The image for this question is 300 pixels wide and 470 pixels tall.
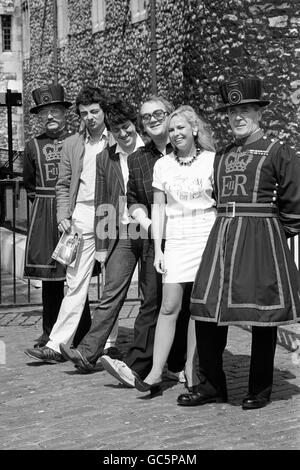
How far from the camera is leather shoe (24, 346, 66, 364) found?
6.33 meters

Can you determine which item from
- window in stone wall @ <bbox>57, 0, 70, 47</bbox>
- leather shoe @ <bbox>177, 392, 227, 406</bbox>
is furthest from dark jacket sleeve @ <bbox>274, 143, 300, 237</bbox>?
window in stone wall @ <bbox>57, 0, 70, 47</bbox>

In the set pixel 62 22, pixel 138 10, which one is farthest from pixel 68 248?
pixel 62 22

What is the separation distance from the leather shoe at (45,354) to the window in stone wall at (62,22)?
21401 millimetres

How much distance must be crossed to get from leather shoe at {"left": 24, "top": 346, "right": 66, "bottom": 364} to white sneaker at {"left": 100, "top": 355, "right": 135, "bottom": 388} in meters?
0.91

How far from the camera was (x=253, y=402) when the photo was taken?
5.09 meters

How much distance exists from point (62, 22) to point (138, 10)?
7.54 m

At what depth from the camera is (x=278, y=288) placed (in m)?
4.96

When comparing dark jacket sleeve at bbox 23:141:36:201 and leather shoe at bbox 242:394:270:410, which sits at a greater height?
dark jacket sleeve at bbox 23:141:36:201

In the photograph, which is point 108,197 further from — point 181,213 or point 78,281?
point 181,213

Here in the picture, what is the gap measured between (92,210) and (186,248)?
1211mm

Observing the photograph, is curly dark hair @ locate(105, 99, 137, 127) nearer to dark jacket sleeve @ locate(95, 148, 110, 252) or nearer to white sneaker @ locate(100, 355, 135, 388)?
dark jacket sleeve @ locate(95, 148, 110, 252)

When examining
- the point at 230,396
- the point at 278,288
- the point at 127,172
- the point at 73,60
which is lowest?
the point at 230,396
